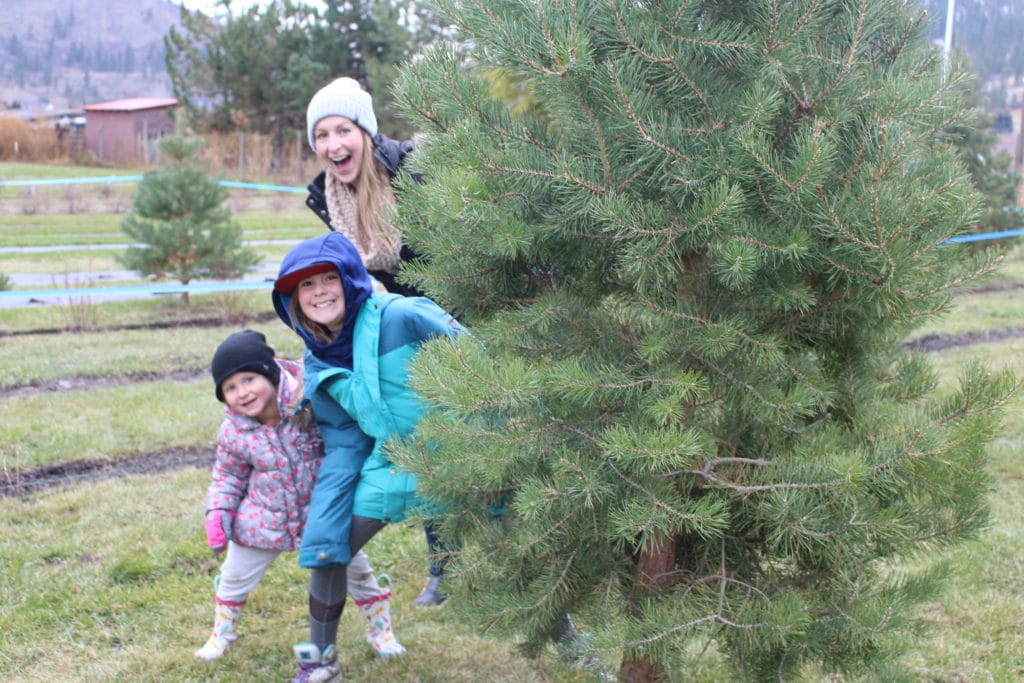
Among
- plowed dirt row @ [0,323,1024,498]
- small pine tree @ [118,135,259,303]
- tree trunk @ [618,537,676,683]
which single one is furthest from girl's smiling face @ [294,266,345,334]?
small pine tree @ [118,135,259,303]

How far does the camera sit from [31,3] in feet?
311

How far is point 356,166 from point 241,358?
2.75 feet

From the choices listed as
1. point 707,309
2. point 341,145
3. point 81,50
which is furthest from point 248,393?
point 81,50

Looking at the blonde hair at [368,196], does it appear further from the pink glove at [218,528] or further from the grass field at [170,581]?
the grass field at [170,581]

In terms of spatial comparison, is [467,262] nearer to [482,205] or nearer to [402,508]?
[482,205]

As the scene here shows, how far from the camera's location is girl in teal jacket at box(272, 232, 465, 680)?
127 inches

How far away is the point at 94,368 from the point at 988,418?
7834 mm

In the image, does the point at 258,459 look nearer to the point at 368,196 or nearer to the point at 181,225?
the point at 368,196

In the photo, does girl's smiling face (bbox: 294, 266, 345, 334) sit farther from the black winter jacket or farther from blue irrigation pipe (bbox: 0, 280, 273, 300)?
blue irrigation pipe (bbox: 0, 280, 273, 300)

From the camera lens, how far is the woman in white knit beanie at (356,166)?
3.75 meters

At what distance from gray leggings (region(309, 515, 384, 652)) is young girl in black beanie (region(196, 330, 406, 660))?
7.6 inches

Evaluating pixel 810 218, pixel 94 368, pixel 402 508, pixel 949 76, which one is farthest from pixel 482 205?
pixel 94 368

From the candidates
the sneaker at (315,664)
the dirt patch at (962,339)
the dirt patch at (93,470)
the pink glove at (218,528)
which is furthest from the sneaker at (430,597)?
the dirt patch at (962,339)

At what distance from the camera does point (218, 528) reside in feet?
11.6
